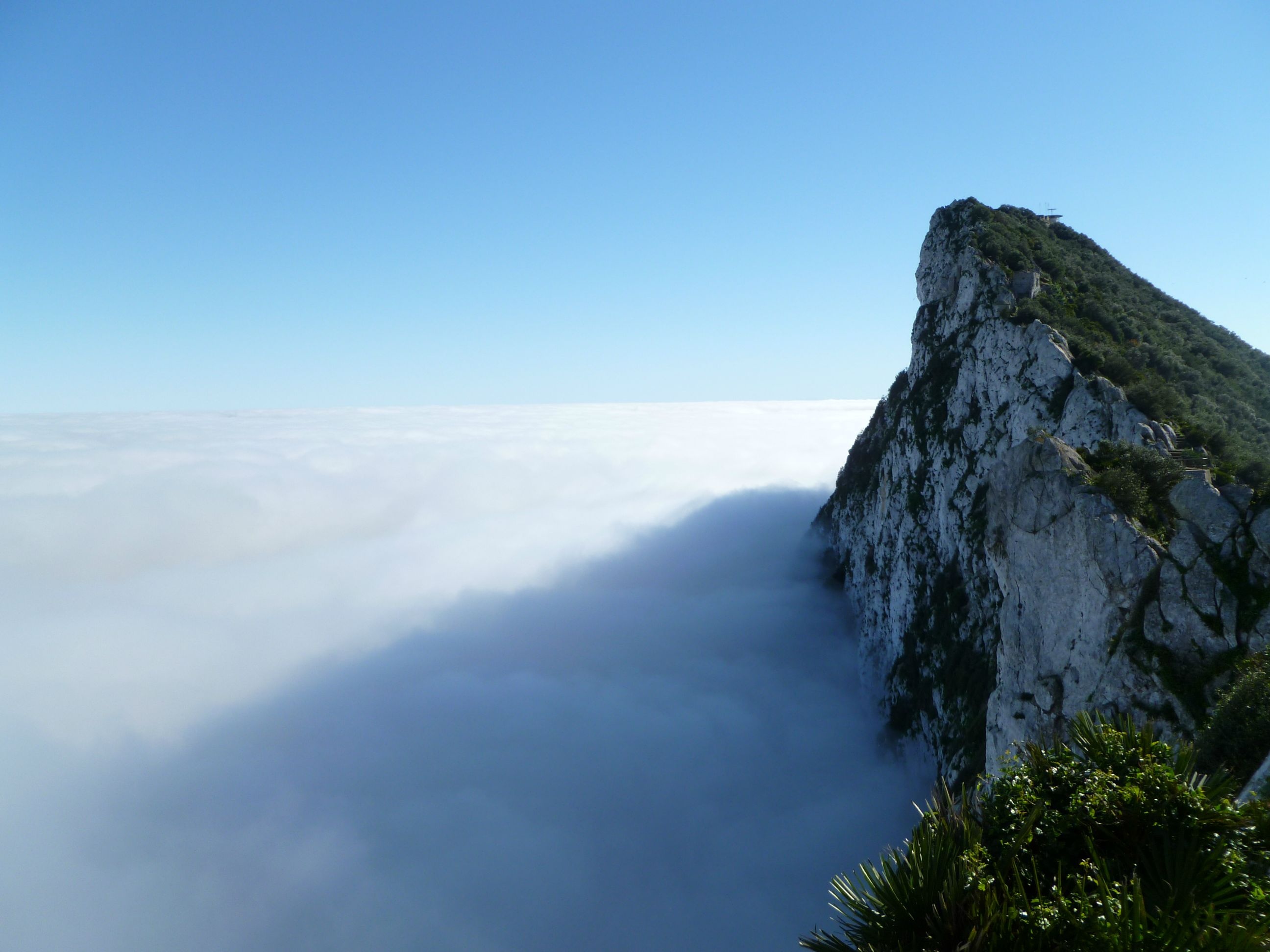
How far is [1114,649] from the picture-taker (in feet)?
55.4


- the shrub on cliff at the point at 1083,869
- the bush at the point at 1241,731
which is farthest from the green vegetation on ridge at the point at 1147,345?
the shrub on cliff at the point at 1083,869

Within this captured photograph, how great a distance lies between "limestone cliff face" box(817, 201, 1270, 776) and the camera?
15.7 metres

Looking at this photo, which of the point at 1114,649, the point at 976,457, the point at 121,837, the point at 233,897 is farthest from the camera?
the point at 121,837

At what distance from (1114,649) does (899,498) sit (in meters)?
26.1

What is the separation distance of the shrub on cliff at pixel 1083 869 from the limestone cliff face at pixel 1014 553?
8132 millimetres

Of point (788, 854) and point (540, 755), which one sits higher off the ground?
point (788, 854)

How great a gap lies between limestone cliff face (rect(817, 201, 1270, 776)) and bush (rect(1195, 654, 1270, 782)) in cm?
297

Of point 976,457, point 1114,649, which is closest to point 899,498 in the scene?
point 976,457

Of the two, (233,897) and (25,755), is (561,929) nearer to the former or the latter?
(233,897)

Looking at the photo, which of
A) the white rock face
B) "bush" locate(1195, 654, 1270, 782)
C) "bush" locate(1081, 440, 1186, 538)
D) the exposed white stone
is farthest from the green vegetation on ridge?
"bush" locate(1195, 654, 1270, 782)

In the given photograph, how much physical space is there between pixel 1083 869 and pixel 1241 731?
8169mm

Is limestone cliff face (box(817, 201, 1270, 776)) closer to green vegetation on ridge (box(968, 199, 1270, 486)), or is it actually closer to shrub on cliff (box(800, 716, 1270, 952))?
green vegetation on ridge (box(968, 199, 1270, 486))

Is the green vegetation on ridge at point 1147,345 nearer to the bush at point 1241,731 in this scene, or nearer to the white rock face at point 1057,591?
the white rock face at point 1057,591

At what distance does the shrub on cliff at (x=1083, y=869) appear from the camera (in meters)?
5.10
